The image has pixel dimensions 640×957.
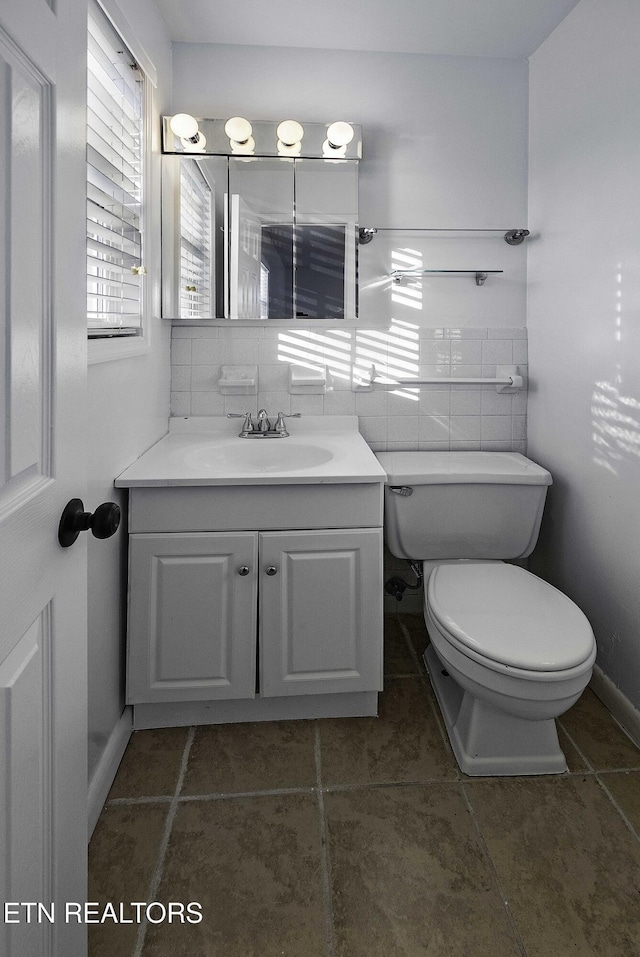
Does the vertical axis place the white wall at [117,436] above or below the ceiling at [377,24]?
below

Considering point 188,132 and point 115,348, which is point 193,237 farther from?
point 115,348

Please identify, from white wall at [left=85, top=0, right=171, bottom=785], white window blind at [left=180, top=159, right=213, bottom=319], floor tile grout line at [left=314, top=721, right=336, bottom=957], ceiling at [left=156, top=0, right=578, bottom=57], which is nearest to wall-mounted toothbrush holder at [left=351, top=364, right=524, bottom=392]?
white window blind at [left=180, top=159, right=213, bottom=319]

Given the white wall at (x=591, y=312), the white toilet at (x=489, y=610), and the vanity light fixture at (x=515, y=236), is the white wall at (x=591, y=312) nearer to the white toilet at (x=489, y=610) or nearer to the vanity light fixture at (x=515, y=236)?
the vanity light fixture at (x=515, y=236)

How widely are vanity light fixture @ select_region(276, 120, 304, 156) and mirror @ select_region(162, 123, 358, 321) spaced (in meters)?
0.03

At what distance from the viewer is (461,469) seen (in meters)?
2.09

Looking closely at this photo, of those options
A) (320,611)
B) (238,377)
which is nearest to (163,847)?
(320,611)

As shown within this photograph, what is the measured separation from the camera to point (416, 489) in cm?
202

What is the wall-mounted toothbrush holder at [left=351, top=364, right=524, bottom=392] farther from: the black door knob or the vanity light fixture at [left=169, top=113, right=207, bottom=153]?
the black door knob

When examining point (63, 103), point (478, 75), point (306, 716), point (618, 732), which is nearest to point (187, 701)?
point (306, 716)

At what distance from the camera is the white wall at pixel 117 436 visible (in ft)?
4.88

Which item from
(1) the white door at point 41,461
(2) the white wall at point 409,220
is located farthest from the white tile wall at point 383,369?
(1) the white door at point 41,461

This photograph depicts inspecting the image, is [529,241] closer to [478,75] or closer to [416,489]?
[478,75]

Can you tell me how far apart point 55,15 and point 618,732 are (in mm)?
2075

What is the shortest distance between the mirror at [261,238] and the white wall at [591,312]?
714mm
